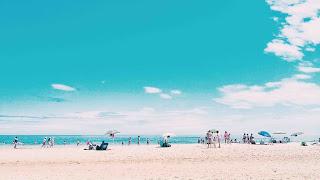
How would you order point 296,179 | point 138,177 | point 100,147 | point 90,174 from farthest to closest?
1. point 100,147
2. point 90,174
3. point 138,177
4. point 296,179

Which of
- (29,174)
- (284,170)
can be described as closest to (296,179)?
(284,170)

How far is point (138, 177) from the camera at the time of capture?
17.0m

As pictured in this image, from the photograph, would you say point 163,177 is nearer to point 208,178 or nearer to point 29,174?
point 208,178

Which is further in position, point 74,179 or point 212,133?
point 212,133

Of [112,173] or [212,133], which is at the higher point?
[212,133]

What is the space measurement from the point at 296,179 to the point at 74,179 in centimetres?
939

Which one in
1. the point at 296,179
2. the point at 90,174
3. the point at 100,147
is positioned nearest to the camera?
the point at 296,179

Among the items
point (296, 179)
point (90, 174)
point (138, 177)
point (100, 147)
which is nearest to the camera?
point (296, 179)

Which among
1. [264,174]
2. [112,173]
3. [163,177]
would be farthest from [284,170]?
[112,173]

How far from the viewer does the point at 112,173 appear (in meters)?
18.7

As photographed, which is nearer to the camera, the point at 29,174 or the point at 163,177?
the point at 163,177

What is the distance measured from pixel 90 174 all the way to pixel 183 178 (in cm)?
470

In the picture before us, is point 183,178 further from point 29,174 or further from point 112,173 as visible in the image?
point 29,174

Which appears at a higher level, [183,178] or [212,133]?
[212,133]
